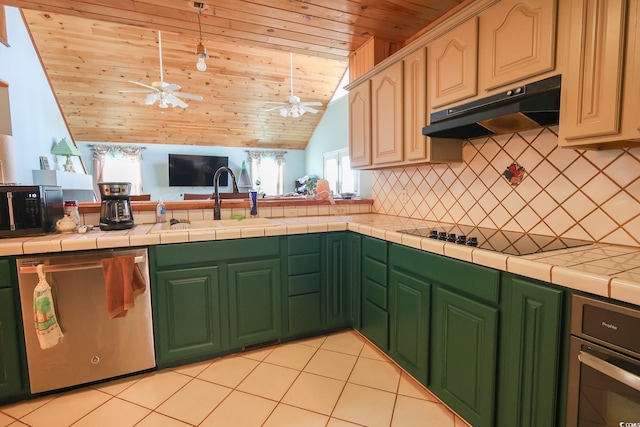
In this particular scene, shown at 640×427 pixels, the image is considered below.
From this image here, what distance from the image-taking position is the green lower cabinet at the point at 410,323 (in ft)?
5.15

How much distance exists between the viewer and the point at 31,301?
5.02 ft

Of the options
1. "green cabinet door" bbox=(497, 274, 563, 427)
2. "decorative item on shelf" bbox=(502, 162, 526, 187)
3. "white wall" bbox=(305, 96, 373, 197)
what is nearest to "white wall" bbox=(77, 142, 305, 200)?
"white wall" bbox=(305, 96, 373, 197)

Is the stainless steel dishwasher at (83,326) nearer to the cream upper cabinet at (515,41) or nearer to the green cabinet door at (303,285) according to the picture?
the green cabinet door at (303,285)

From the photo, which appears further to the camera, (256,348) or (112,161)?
(112,161)

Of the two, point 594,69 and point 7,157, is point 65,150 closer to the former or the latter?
point 7,157

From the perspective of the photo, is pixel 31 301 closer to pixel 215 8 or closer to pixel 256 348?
pixel 256 348

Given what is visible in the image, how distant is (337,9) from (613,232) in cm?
199

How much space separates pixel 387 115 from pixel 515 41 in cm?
92

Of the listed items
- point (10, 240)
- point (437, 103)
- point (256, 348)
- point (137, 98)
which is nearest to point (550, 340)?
point (437, 103)

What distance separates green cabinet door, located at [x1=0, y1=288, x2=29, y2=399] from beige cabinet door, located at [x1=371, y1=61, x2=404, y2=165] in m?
2.26

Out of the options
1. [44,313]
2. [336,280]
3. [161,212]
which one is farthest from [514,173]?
[44,313]

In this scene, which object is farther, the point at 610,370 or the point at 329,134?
the point at 329,134

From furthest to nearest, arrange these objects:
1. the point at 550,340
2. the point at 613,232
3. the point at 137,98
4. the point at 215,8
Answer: the point at 137,98, the point at 215,8, the point at 613,232, the point at 550,340

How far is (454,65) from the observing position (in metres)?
1.66
